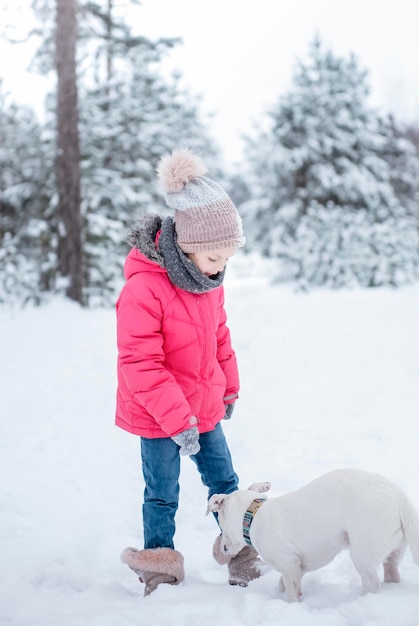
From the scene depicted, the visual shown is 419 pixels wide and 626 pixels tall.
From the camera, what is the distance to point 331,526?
217cm

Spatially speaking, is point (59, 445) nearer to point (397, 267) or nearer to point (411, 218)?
point (397, 267)

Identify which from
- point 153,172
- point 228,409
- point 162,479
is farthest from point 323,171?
point 162,479

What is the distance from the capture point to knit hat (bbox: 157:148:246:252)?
8.38 feet

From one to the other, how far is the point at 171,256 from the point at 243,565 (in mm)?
1501

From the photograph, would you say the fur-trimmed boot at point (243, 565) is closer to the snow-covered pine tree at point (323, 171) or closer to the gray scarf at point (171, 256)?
the gray scarf at point (171, 256)

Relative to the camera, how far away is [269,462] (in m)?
4.02

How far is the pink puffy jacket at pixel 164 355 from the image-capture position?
7.97 ft

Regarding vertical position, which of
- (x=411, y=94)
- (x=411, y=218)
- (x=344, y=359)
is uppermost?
(x=411, y=94)

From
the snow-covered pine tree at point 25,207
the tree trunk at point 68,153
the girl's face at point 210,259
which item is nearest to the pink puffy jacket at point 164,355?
the girl's face at point 210,259

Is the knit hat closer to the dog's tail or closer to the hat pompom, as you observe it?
the hat pompom

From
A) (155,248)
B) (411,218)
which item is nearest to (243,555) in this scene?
(155,248)

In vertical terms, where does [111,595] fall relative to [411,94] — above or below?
below

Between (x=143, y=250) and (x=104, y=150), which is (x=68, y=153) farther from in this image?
(x=143, y=250)

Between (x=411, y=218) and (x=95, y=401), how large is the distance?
11421 mm
